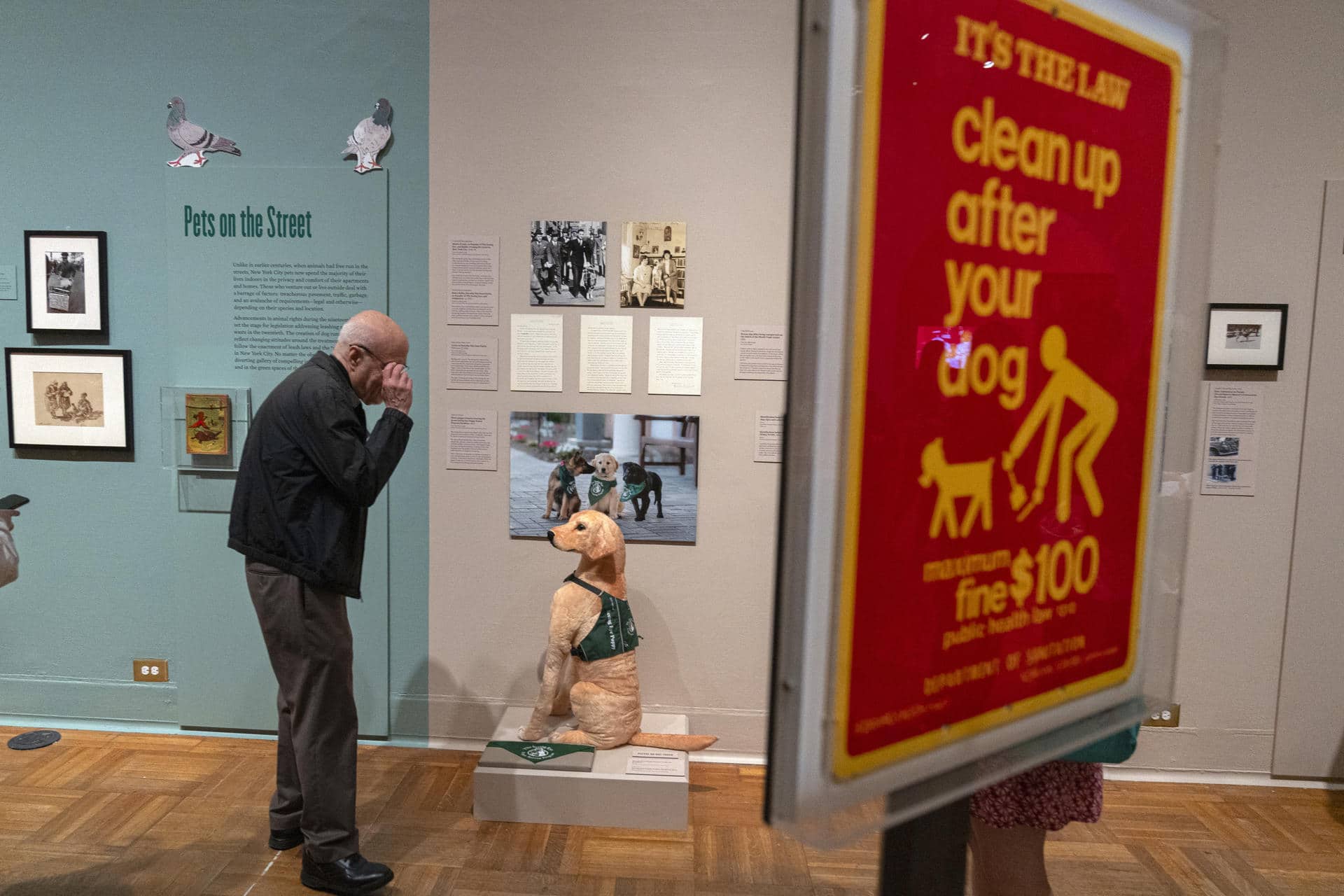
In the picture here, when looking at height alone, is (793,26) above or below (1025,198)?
above

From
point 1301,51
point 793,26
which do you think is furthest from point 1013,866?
point 1301,51

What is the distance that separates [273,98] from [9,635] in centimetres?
266

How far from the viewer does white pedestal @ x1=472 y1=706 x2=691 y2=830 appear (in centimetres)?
299

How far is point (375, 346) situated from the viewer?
2.68m

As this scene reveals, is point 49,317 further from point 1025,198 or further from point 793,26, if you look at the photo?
point 1025,198

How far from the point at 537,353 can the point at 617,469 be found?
60 cm

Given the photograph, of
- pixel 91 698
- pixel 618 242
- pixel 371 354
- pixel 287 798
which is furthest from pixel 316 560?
pixel 91 698

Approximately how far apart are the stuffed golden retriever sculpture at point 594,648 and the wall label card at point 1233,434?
2.38 metres

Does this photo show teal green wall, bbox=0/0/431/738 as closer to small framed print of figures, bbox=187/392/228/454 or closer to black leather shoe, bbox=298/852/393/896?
small framed print of figures, bbox=187/392/228/454

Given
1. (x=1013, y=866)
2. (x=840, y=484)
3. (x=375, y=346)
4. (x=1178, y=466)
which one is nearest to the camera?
(x=840, y=484)

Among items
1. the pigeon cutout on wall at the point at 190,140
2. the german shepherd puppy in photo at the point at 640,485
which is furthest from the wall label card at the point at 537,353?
the pigeon cutout on wall at the point at 190,140

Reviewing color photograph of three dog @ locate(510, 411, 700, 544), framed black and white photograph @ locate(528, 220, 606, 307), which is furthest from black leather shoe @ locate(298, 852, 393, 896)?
framed black and white photograph @ locate(528, 220, 606, 307)

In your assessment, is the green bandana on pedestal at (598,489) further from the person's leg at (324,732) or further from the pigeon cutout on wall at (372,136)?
the pigeon cutout on wall at (372,136)

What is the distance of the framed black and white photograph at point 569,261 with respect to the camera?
349 centimetres
